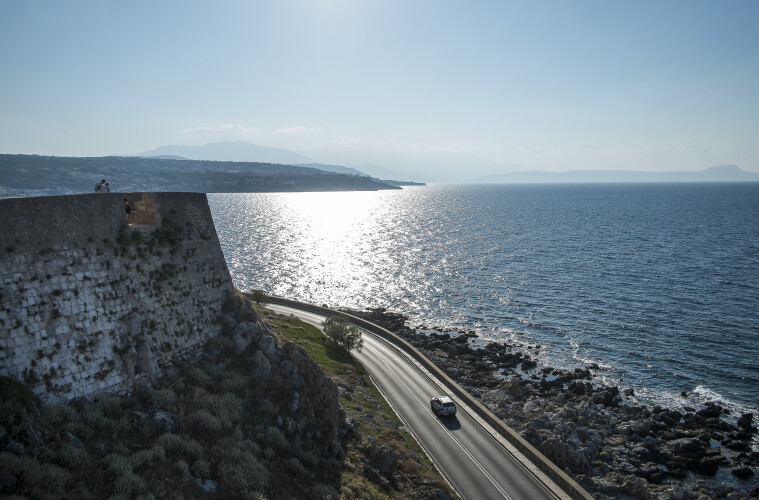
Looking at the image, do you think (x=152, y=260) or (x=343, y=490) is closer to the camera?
(x=343, y=490)

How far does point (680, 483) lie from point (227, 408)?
31.8 metres

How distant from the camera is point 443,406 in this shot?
35.5 metres

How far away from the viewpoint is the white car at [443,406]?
116ft

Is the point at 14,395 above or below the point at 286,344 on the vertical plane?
above

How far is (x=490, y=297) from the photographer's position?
74812 millimetres

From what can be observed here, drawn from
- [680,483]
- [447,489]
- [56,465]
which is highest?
[56,465]

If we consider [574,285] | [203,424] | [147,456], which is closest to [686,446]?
[203,424]

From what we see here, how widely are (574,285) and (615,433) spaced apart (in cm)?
4479

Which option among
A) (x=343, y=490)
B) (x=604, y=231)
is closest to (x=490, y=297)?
(x=343, y=490)

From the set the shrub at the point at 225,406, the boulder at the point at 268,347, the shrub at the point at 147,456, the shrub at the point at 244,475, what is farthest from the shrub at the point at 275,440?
Result: the shrub at the point at 147,456

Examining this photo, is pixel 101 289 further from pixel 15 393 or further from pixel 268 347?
pixel 268 347

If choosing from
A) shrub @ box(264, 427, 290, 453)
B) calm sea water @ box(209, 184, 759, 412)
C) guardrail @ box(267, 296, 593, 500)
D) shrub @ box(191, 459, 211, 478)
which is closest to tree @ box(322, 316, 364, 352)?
guardrail @ box(267, 296, 593, 500)

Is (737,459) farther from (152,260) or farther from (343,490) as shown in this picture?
(152,260)

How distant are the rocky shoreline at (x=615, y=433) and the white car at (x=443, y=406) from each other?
6.09 metres
